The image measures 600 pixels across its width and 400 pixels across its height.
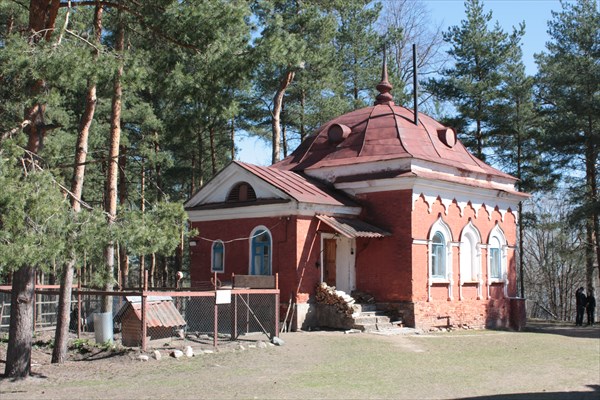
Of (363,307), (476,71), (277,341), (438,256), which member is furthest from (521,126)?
(277,341)

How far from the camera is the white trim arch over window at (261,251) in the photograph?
2200 cm

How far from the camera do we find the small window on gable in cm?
2275

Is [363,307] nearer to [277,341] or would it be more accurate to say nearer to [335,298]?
[335,298]

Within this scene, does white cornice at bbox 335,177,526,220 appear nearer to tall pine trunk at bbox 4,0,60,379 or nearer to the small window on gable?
the small window on gable

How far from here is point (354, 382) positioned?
12109 mm

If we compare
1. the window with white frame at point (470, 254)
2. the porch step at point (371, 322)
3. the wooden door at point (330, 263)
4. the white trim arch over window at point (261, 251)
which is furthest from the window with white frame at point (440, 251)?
the white trim arch over window at point (261, 251)

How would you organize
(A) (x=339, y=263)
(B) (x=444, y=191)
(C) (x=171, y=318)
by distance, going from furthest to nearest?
(B) (x=444, y=191) → (A) (x=339, y=263) → (C) (x=171, y=318)

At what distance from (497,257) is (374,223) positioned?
20.7 ft

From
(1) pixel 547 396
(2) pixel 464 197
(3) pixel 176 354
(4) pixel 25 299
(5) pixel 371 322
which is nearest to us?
(1) pixel 547 396

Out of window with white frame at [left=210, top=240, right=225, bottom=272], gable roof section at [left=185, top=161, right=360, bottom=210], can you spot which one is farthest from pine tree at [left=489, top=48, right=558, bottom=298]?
window with white frame at [left=210, top=240, right=225, bottom=272]

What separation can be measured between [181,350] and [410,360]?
5.03 metres

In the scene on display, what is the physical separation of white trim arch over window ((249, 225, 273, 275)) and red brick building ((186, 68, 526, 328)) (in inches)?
1.4

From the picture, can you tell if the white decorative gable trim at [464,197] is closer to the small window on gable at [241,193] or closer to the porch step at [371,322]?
the porch step at [371,322]

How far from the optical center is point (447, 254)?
2345cm
